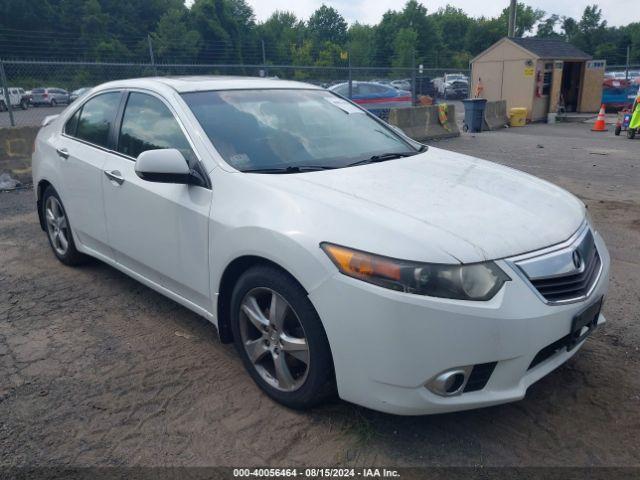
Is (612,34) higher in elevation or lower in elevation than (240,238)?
higher

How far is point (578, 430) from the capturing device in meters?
2.63

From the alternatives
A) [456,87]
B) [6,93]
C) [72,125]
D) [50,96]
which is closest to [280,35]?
[456,87]

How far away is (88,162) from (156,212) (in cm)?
109

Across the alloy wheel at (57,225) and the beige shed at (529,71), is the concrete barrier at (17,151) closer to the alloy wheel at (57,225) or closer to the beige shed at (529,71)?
the alloy wheel at (57,225)

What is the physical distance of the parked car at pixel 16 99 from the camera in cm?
1005

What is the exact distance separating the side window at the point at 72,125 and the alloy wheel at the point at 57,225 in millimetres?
589

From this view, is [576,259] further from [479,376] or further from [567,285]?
[479,376]

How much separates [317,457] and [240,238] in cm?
109

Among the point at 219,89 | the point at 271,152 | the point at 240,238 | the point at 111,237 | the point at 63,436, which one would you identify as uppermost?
the point at 219,89

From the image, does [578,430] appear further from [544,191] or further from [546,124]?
[546,124]

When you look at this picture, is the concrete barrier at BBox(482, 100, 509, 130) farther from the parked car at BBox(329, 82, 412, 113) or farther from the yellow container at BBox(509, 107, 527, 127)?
the parked car at BBox(329, 82, 412, 113)

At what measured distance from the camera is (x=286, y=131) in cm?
343

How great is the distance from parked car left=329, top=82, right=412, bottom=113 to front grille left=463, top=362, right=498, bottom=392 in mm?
14343

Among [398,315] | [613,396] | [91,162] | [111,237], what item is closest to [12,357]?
[111,237]
